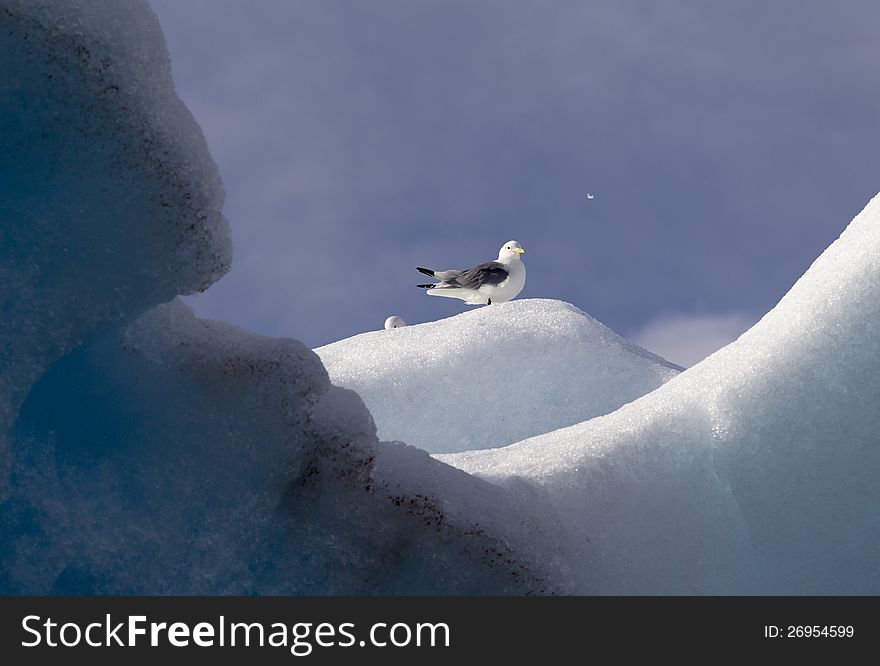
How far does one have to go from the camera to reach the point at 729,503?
2.71m

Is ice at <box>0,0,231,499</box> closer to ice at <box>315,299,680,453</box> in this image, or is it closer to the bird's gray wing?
ice at <box>315,299,680,453</box>

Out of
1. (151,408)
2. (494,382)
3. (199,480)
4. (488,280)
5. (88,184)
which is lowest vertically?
(199,480)

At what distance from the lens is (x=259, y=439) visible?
2084 millimetres

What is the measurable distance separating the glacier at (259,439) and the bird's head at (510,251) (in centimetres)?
699

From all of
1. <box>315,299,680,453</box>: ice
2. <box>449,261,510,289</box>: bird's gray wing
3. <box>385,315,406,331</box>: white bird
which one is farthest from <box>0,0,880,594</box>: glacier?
<box>385,315,406,331</box>: white bird

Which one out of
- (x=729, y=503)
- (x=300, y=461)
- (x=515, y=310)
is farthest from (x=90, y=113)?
(x=515, y=310)

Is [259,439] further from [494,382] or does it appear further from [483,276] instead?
[483,276]

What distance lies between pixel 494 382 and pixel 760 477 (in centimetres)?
220

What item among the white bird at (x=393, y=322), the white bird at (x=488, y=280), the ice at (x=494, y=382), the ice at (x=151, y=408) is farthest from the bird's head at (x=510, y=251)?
the ice at (x=151, y=408)

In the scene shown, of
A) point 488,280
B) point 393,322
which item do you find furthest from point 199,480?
point 393,322

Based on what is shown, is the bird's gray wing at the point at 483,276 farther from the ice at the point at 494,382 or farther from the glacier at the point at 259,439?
the glacier at the point at 259,439

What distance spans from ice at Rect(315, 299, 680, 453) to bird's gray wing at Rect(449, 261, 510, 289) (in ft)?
14.1

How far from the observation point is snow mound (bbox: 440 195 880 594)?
263 cm

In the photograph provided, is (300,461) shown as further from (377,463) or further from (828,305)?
(828,305)
